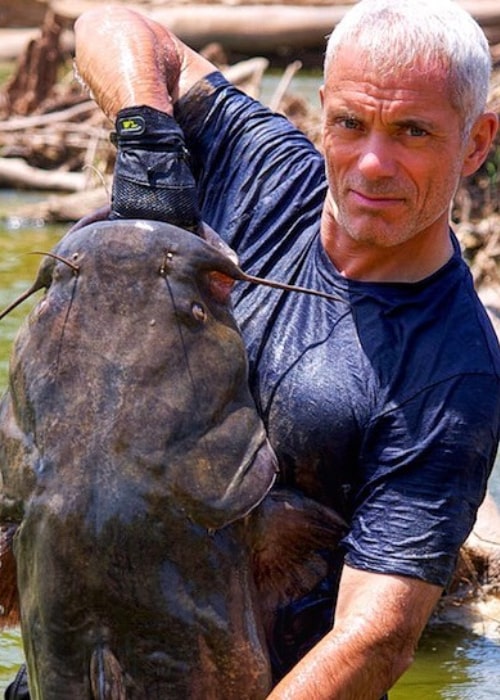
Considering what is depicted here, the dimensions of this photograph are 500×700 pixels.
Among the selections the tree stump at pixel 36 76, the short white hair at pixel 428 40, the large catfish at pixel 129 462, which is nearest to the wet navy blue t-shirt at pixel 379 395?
the large catfish at pixel 129 462

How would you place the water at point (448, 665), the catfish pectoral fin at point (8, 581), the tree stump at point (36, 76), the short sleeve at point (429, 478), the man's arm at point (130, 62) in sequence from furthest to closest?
the tree stump at point (36, 76) → the water at point (448, 665) → the man's arm at point (130, 62) → the short sleeve at point (429, 478) → the catfish pectoral fin at point (8, 581)

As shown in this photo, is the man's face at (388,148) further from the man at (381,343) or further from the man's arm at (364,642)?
the man's arm at (364,642)

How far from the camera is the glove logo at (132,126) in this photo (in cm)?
340

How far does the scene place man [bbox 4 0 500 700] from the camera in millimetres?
3213

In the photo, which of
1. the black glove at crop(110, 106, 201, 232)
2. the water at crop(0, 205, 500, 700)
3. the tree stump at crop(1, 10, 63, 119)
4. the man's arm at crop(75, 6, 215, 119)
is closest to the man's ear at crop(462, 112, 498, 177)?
the black glove at crop(110, 106, 201, 232)

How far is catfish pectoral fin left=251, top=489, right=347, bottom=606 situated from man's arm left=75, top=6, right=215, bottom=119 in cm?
95

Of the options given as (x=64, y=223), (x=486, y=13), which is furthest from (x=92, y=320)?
(x=486, y=13)

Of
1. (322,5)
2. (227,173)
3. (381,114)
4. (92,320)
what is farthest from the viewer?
(322,5)

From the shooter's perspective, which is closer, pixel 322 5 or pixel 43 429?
pixel 43 429

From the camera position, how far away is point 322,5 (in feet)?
62.2

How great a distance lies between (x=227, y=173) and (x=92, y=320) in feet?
3.05

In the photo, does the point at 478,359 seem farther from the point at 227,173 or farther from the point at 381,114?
the point at 227,173

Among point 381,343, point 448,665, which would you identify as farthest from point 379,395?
point 448,665

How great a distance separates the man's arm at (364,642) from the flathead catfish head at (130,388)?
33 centimetres
